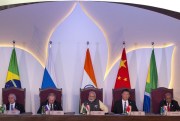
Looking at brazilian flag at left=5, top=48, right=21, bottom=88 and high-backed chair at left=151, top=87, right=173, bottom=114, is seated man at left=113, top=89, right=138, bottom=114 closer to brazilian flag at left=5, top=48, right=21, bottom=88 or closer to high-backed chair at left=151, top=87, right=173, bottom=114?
high-backed chair at left=151, top=87, right=173, bottom=114

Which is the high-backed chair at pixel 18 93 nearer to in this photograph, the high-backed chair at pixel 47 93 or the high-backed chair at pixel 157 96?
the high-backed chair at pixel 47 93

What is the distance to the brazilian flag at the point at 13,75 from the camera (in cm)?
641

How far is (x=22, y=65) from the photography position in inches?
263

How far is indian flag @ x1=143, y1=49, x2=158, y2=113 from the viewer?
645 cm

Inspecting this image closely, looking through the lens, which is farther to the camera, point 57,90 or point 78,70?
A: point 78,70

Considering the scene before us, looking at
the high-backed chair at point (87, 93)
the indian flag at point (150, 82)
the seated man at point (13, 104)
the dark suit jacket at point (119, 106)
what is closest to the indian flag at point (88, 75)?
the high-backed chair at point (87, 93)

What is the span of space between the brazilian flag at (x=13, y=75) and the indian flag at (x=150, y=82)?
2532mm

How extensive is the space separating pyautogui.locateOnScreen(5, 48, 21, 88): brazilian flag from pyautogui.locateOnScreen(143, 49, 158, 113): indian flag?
2532 mm

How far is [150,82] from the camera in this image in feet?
21.5

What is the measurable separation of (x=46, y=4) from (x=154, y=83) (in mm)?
2726

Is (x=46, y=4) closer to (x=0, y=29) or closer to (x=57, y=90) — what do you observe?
(x=0, y=29)
